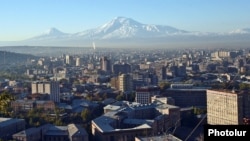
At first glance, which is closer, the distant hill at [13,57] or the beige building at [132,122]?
the beige building at [132,122]

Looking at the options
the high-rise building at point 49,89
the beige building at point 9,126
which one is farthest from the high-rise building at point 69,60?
the beige building at point 9,126

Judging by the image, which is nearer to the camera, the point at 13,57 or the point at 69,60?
the point at 69,60

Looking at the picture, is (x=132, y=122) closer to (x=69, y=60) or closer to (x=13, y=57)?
(x=69, y=60)

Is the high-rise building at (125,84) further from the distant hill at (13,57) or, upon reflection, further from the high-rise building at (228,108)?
the distant hill at (13,57)

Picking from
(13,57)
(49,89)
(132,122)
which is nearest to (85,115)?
(132,122)

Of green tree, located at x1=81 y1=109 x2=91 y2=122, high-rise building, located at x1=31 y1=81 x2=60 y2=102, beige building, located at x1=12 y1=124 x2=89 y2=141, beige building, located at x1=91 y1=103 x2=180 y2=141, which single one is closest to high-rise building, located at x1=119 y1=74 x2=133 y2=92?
high-rise building, located at x1=31 y1=81 x2=60 y2=102

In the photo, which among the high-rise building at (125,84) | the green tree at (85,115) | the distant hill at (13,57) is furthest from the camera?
the distant hill at (13,57)

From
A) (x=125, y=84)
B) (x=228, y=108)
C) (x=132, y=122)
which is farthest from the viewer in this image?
(x=125, y=84)
